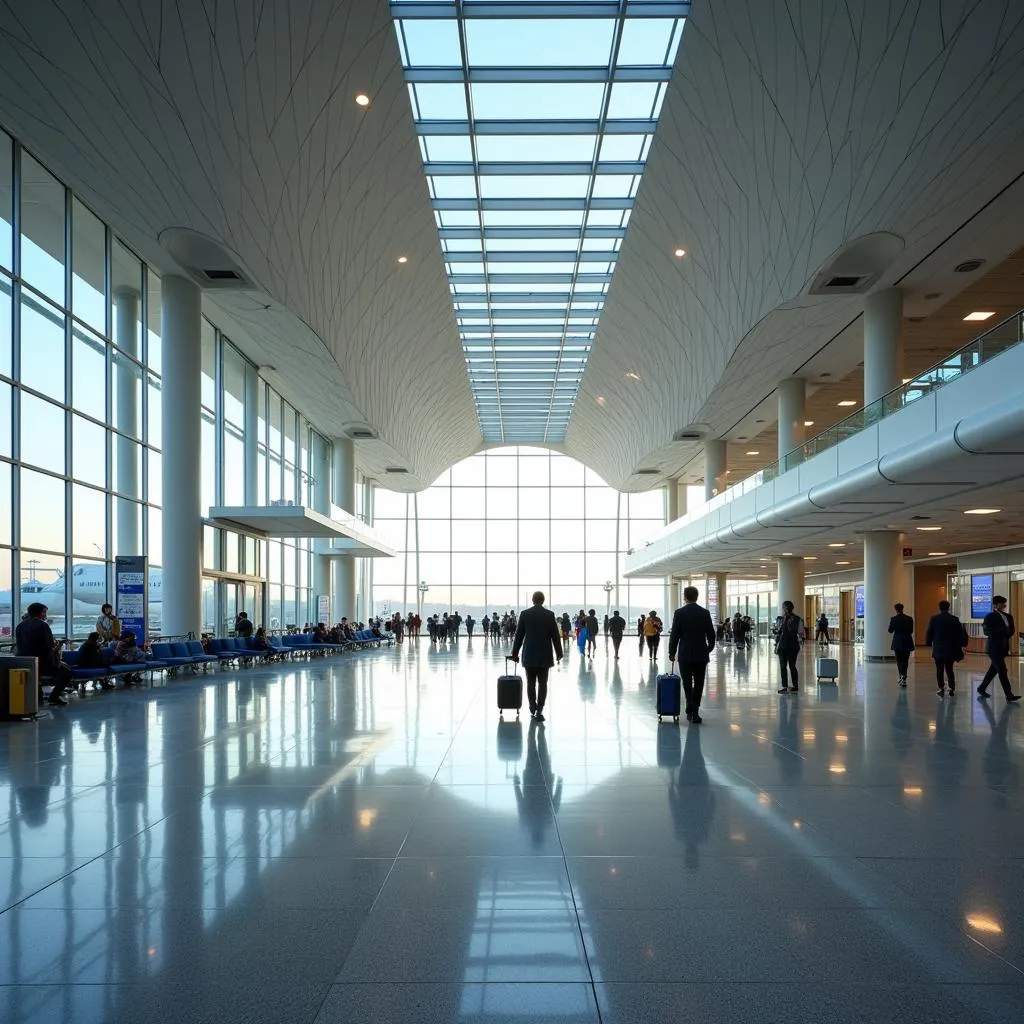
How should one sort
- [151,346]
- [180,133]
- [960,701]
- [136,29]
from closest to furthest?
[136,29] → [960,701] → [180,133] → [151,346]

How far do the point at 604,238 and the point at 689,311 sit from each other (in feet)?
10.0

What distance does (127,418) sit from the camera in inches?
842

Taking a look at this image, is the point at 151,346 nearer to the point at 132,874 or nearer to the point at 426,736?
the point at 426,736

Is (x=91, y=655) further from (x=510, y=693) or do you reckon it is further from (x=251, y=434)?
(x=251, y=434)

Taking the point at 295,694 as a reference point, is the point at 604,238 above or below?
above

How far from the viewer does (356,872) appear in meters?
4.88

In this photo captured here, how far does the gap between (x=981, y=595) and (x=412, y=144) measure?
24.3 metres

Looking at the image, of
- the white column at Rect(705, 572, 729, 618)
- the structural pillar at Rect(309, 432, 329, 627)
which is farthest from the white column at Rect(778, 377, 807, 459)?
the structural pillar at Rect(309, 432, 329, 627)

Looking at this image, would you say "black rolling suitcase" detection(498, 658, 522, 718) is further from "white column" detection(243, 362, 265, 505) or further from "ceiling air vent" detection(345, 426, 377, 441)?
"ceiling air vent" detection(345, 426, 377, 441)

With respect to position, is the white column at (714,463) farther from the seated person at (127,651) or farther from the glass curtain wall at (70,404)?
the seated person at (127,651)

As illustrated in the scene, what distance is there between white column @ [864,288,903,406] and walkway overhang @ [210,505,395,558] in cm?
1447

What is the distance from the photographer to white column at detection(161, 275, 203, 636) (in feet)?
70.2

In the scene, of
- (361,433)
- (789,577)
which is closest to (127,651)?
(361,433)

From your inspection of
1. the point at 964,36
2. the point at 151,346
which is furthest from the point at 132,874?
the point at 151,346
